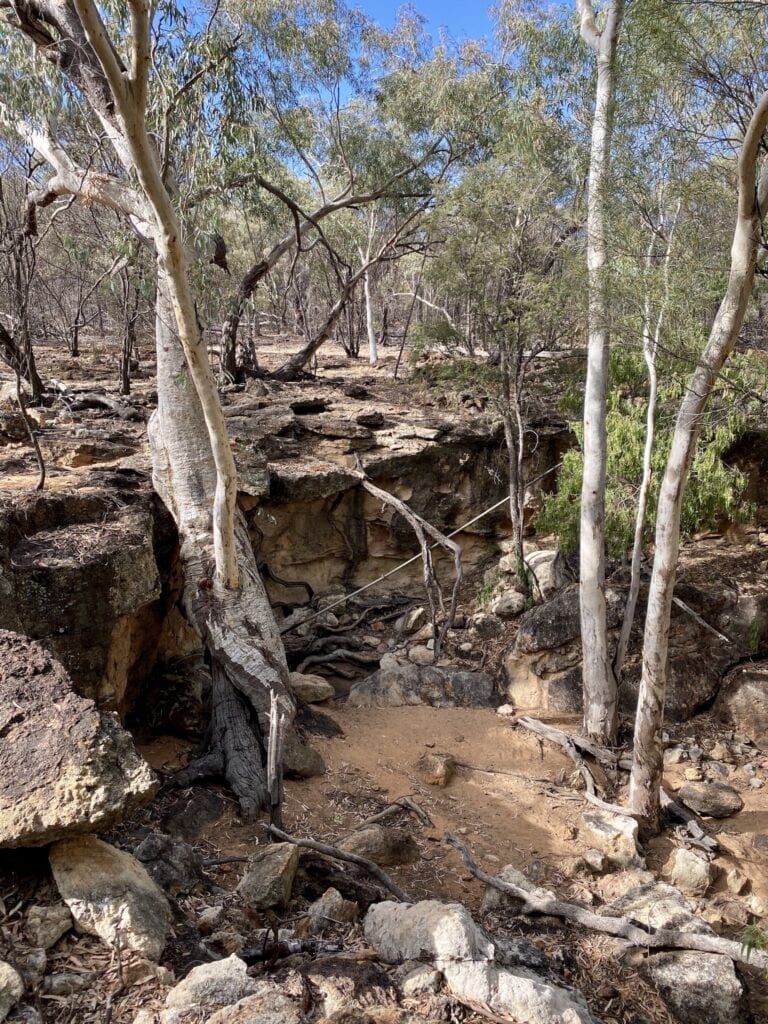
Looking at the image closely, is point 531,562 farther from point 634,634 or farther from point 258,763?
point 258,763

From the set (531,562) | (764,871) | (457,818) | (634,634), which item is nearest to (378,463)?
(531,562)

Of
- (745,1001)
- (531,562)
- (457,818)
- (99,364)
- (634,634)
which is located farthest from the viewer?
(99,364)

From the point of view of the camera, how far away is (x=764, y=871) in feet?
18.5

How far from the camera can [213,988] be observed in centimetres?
241

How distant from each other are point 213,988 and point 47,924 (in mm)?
685

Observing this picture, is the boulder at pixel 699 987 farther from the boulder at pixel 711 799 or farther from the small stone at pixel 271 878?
the boulder at pixel 711 799

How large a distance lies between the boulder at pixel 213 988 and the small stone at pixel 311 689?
16.1 ft

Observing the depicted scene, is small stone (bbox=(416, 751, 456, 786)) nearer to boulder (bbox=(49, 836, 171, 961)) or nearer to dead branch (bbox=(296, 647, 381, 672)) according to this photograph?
dead branch (bbox=(296, 647, 381, 672))

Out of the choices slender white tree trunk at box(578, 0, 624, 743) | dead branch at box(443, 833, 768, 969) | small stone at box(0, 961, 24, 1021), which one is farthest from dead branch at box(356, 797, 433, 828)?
small stone at box(0, 961, 24, 1021)

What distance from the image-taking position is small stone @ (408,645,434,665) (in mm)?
8906

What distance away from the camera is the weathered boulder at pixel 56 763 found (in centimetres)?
273

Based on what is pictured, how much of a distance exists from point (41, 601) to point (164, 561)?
1.84m

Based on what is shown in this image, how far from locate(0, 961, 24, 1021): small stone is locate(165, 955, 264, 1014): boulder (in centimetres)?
47

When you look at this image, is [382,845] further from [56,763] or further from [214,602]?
[56,763]
